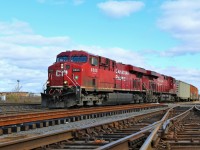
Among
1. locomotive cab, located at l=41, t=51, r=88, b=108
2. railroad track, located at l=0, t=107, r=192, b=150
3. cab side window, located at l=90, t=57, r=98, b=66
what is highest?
cab side window, located at l=90, t=57, r=98, b=66

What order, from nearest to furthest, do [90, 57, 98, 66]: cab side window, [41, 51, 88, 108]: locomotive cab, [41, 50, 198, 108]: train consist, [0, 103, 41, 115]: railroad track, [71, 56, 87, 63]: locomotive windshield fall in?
[0, 103, 41, 115]: railroad track → [41, 51, 88, 108]: locomotive cab → [41, 50, 198, 108]: train consist → [71, 56, 87, 63]: locomotive windshield → [90, 57, 98, 66]: cab side window

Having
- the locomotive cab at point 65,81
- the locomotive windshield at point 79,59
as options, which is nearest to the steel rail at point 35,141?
the locomotive cab at point 65,81

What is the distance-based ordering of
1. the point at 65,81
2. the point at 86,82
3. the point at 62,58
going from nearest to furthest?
the point at 65,81 < the point at 86,82 < the point at 62,58

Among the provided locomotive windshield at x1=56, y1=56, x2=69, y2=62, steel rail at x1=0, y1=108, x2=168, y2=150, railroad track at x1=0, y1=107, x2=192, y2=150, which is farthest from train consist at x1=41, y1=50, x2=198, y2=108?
steel rail at x1=0, y1=108, x2=168, y2=150

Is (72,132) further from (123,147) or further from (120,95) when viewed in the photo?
(120,95)

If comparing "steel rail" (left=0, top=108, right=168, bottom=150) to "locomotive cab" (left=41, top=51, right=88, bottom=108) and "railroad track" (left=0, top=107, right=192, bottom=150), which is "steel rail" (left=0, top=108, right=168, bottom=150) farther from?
"locomotive cab" (left=41, top=51, right=88, bottom=108)

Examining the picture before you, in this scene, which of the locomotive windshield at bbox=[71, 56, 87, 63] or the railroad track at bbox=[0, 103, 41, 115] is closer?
the railroad track at bbox=[0, 103, 41, 115]

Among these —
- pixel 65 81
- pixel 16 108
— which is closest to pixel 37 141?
pixel 65 81

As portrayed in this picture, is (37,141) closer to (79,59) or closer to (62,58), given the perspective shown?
(79,59)

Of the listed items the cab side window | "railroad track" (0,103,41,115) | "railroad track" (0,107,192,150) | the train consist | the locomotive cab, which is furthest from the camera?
the cab side window

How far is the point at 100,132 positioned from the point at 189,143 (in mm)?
2973

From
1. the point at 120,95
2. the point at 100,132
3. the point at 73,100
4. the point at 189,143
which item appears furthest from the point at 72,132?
the point at 120,95

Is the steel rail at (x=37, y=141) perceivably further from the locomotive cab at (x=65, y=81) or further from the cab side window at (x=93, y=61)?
the cab side window at (x=93, y=61)

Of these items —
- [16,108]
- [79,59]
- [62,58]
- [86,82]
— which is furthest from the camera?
[62,58]
